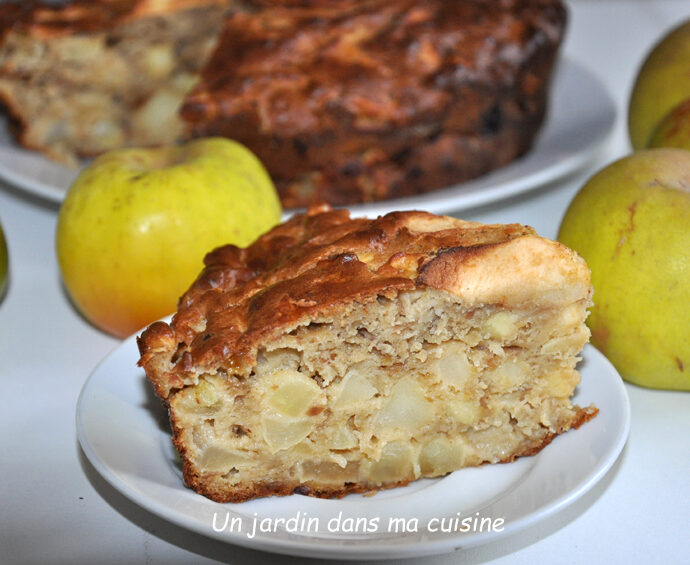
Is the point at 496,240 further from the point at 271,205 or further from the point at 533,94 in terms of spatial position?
the point at 533,94

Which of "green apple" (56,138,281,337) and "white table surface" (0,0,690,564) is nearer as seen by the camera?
"white table surface" (0,0,690,564)

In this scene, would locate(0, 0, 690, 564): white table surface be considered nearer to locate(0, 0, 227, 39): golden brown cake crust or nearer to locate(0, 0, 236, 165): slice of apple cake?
locate(0, 0, 236, 165): slice of apple cake

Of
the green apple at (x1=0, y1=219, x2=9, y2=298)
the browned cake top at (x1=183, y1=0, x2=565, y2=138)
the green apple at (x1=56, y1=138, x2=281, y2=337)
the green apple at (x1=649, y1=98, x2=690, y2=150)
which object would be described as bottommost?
the green apple at (x1=0, y1=219, x2=9, y2=298)

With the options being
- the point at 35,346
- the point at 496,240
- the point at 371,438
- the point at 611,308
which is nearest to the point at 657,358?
the point at 611,308

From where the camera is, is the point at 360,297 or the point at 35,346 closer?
the point at 360,297

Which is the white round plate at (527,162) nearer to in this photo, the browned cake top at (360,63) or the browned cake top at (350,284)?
the browned cake top at (360,63)

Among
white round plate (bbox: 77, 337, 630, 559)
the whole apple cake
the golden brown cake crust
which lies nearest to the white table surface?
white round plate (bbox: 77, 337, 630, 559)

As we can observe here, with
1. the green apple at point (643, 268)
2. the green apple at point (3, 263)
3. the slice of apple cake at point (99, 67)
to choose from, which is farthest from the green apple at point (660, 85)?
the green apple at point (3, 263)
